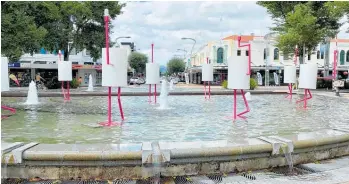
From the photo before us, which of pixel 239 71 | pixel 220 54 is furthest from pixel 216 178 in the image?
pixel 220 54

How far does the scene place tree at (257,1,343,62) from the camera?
3084 cm

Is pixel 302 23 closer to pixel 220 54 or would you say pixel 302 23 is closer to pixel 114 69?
pixel 114 69

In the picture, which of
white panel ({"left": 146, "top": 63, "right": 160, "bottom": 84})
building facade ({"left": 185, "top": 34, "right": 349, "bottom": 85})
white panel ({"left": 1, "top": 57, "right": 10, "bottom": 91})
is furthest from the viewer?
building facade ({"left": 185, "top": 34, "right": 349, "bottom": 85})

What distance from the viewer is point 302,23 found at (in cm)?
3041

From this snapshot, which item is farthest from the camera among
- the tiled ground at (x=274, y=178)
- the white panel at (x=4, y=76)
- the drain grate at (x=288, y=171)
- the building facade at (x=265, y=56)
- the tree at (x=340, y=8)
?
the building facade at (x=265, y=56)

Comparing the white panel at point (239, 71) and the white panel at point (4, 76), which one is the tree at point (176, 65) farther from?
the white panel at point (4, 76)

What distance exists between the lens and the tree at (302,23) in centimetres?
3084

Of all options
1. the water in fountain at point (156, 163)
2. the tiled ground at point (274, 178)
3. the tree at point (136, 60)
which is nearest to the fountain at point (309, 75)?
the tiled ground at point (274, 178)

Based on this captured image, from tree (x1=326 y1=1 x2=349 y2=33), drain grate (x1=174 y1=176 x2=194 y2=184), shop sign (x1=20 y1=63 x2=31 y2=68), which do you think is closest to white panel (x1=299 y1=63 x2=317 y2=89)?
drain grate (x1=174 y1=176 x2=194 y2=184)

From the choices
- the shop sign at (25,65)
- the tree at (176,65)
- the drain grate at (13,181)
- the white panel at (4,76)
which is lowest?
the drain grate at (13,181)

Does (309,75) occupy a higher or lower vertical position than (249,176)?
higher

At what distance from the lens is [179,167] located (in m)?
5.01

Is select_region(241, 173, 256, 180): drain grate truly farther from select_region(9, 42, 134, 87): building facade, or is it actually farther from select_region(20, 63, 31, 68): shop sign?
select_region(20, 63, 31, 68): shop sign

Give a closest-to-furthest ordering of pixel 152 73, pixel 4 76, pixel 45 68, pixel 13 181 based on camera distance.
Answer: pixel 13 181
pixel 4 76
pixel 152 73
pixel 45 68
